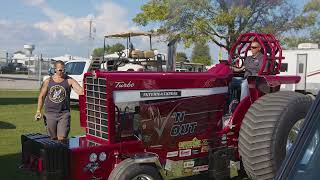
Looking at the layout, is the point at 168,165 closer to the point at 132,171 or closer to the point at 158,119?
the point at 158,119

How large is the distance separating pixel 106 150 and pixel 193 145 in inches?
47.0

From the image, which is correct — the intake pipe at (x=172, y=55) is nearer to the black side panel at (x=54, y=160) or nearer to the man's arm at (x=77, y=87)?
the man's arm at (x=77, y=87)

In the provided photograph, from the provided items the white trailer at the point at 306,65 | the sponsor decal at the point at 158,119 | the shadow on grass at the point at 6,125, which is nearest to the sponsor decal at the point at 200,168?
the sponsor decal at the point at 158,119

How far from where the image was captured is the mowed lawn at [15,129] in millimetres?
7203

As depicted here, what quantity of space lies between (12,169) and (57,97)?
142cm

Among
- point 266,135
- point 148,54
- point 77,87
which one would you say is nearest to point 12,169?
point 77,87

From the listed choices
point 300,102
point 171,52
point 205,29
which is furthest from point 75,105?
point 300,102

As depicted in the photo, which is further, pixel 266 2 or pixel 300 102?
pixel 266 2

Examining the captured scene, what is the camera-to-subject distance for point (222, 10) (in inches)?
900

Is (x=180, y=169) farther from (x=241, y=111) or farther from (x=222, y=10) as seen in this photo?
(x=222, y=10)

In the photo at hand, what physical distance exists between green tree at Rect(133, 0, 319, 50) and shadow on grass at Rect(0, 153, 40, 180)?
1564 centimetres

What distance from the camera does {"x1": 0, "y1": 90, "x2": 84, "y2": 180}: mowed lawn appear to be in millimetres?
7203

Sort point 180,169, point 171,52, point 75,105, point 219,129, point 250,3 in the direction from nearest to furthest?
point 180,169
point 219,129
point 171,52
point 75,105
point 250,3

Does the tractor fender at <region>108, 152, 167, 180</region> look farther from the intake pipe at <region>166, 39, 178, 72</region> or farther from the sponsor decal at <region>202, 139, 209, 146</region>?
the intake pipe at <region>166, 39, 178, 72</region>
